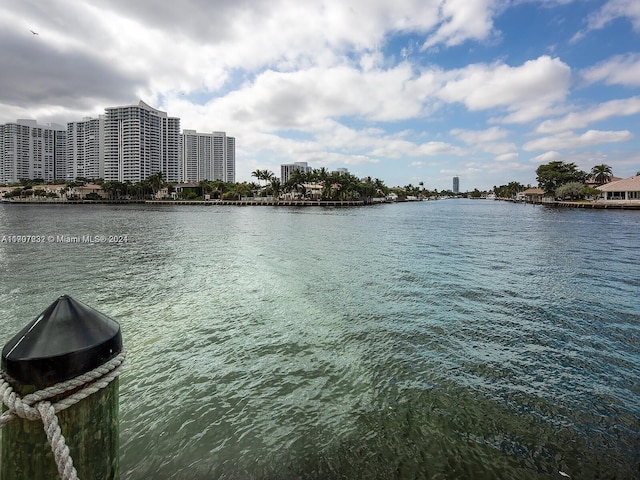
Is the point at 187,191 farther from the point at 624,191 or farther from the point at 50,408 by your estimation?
the point at 50,408

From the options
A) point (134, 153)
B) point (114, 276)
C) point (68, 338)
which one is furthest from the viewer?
point (134, 153)

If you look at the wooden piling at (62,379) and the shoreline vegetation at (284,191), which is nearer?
the wooden piling at (62,379)

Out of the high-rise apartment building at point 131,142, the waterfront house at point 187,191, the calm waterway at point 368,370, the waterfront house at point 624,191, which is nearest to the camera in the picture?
the calm waterway at point 368,370

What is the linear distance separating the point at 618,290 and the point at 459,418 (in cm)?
1184

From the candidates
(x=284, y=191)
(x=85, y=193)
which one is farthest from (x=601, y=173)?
(x=85, y=193)

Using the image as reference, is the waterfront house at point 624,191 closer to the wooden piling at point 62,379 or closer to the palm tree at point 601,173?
the palm tree at point 601,173

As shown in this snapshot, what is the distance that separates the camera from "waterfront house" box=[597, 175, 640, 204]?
8124 cm

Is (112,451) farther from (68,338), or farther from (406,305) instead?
(406,305)

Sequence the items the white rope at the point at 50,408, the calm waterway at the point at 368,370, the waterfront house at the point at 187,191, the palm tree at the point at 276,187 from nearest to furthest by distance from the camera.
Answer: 1. the white rope at the point at 50,408
2. the calm waterway at the point at 368,370
3. the palm tree at the point at 276,187
4. the waterfront house at the point at 187,191

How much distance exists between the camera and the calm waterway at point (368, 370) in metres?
4.61

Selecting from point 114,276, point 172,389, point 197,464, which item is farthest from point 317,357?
point 114,276

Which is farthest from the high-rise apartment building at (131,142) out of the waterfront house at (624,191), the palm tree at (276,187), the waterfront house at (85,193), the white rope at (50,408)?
the white rope at (50,408)

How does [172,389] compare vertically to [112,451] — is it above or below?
below

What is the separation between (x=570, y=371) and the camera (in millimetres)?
6965
